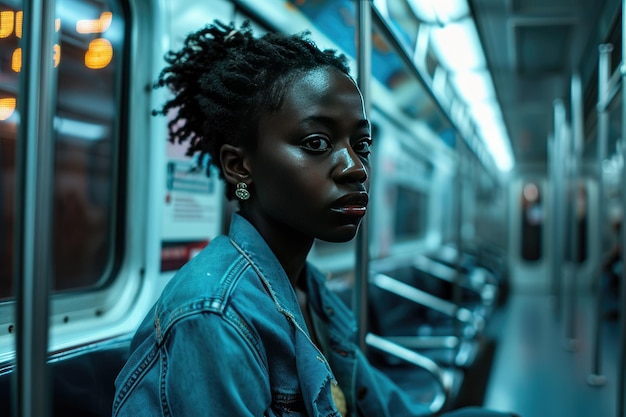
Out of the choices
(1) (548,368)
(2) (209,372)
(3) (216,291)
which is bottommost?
(1) (548,368)

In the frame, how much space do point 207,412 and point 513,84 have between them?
6.44 meters

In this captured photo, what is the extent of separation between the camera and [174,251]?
2.09m

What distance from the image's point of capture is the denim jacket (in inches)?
36.2

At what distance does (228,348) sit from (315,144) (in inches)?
18.0

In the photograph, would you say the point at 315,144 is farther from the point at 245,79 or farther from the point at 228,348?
the point at 228,348

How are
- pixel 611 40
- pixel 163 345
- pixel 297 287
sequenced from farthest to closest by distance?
pixel 611 40 < pixel 297 287 < pixel 163 345

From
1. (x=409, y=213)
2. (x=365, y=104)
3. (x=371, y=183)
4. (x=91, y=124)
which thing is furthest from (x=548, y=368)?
(x=91, y=124)

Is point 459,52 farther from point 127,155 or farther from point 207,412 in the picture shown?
point 207,412

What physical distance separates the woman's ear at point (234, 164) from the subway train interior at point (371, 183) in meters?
0.31

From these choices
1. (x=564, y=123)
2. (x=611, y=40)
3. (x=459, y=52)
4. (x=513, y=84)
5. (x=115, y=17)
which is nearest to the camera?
(x=115, y=17)

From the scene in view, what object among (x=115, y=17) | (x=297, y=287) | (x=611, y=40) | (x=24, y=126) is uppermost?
(x=611, y=40)

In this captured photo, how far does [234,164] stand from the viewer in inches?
49.6

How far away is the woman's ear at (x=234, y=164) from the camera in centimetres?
125

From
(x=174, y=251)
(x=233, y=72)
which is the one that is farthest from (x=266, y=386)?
(x=174, y=251)
